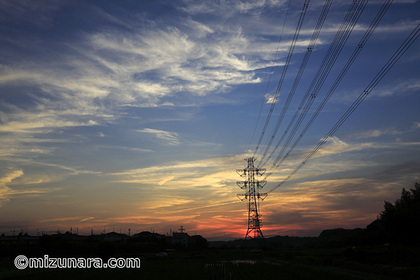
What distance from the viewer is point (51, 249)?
10456cm

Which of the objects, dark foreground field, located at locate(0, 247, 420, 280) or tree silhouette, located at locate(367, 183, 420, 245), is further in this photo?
tree silhouette, located at locate(367, 183, 420, 245)

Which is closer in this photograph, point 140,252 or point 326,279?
point 326,279

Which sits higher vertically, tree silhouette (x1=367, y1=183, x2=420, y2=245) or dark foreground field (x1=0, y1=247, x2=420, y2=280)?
tree silhouette (x1=367, y1=183, x2=420, y2=245)

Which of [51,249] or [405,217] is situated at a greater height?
[405,217]

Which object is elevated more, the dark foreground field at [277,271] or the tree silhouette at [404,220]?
the tree silhouette at [404,220]

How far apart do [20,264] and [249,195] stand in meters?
58.7

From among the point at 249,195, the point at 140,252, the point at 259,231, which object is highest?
the point at 249,195

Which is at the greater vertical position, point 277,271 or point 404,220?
point 404,220

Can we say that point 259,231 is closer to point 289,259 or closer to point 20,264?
point 289,259

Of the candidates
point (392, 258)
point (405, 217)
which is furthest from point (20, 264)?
point (405, 217)

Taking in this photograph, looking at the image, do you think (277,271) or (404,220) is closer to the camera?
(277,271)

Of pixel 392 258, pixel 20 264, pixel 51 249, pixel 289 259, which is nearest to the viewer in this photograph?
pixel 392 258

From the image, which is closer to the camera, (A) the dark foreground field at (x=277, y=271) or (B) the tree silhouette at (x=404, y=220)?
(A) the dark foreground field at (x=277, y=271)

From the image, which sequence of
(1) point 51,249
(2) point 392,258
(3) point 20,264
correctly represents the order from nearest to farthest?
(2) point 392,258, (3) point 20,264, (1) point 51,249
